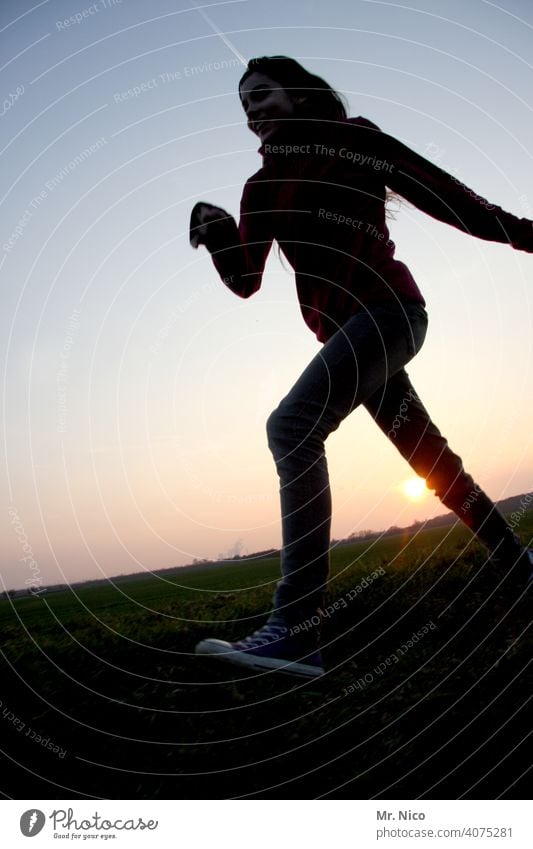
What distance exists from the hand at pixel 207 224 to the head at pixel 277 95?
48 cm

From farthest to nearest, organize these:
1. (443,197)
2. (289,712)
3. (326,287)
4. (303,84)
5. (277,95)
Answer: (303,84), (277,95), (326,287), (443,197), (289,712)

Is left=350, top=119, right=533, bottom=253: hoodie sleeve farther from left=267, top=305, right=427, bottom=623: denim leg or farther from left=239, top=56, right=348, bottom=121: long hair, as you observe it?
left=267, top=305, right=427, bottom=623: denim leg

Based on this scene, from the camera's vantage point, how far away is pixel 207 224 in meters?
3.79

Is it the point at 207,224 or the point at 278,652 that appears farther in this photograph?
the point at 207,224

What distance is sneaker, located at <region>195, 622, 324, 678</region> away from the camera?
304cm

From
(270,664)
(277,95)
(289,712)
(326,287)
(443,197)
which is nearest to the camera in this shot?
(289,712)

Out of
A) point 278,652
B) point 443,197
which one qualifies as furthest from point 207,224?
point 278,652

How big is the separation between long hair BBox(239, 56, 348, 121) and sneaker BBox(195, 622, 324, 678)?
275cm

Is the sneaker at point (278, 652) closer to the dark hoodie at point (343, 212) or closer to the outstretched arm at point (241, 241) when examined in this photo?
the dark hoodie at point (343, 212)

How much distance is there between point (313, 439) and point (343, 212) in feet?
4.04

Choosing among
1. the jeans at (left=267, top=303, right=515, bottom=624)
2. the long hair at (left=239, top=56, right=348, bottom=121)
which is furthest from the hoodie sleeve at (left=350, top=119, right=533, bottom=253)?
the jeans at (left=267, top=303, right=515, bottom=624)

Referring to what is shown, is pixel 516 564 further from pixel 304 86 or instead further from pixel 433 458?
pixel 304 86
